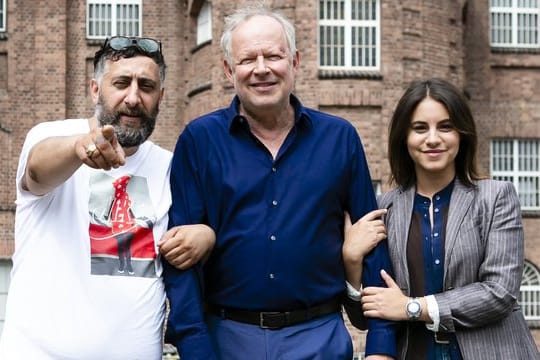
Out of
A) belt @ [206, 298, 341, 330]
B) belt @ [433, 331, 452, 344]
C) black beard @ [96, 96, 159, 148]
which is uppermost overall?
black beard @ [96, 96, 159, 148]

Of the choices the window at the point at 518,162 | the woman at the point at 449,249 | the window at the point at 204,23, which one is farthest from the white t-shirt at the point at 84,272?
the window at the point at 518,162

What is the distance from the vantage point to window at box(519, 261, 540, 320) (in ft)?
66.7

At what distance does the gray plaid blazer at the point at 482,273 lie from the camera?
4227mm

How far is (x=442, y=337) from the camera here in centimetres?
431

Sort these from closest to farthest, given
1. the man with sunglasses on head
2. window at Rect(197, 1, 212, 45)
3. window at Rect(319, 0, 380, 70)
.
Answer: the man with sunglasses on head
window at Rect(319, 0, 380, 70)
window at Rect(197, 1, 212, 45)

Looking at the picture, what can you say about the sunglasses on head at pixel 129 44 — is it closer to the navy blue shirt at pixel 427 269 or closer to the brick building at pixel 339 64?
the navy blue shirt at pixel 427 269

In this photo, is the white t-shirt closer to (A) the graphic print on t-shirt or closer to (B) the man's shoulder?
(A) the graphic print on t-shirt

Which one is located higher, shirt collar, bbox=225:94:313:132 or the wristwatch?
shirt collar, bbox=225:94:313:132

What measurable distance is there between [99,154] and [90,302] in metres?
0.85

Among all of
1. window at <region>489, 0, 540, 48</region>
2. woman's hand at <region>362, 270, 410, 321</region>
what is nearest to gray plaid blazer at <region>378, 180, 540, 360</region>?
woman's hand at <region>362, 270, 410, 321</region>

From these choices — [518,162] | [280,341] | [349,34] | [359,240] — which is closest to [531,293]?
[518,162]

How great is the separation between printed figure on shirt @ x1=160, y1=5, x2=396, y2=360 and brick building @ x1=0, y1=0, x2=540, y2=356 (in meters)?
13.1

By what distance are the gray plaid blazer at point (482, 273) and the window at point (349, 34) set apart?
44.4ft

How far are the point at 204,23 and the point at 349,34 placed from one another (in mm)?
3726
